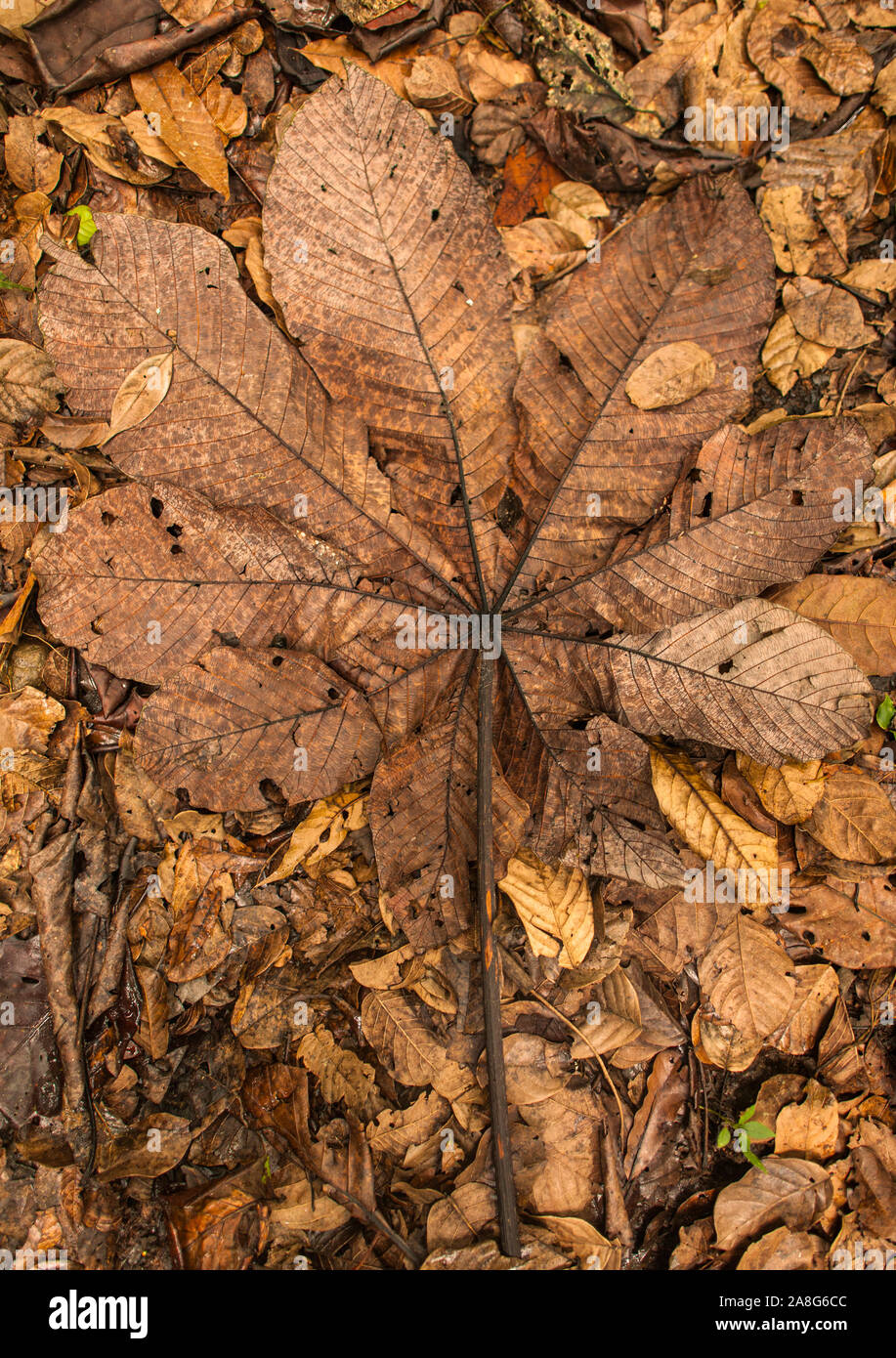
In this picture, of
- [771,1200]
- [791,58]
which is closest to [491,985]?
[771,1200]

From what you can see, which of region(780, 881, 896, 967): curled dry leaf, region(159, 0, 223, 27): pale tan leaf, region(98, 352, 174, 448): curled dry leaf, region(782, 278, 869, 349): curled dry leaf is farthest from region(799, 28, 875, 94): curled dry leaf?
region(780, 881, 896, 967): curled dry leaf

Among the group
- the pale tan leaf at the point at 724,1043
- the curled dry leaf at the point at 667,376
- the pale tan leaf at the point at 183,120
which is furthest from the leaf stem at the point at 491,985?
the pale tan leaf at the point at 183,120

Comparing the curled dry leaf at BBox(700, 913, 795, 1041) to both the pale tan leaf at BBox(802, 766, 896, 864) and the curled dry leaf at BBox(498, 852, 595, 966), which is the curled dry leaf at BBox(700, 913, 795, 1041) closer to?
the pale tan leaf at BBox(802, 766, 896, 864)

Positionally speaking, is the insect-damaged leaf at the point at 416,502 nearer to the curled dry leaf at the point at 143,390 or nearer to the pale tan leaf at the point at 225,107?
the curled dry leaf at the point at 143,390

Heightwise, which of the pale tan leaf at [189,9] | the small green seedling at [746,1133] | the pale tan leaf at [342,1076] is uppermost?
the pale tan leaf at [189,9]

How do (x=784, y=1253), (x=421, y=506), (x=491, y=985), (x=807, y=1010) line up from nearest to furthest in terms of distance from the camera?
(x=421, y=506) → (x=491, y=985) → (x=784, y=1253) → (x=807, y=1010)

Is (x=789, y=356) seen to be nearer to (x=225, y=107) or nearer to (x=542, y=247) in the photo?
(x=542, y=247)

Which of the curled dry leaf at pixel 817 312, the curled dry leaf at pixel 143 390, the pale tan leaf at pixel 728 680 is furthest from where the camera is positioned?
the curled dry leaf at pixel 817 312

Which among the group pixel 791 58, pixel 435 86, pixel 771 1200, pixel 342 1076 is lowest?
pixel 771 1200
